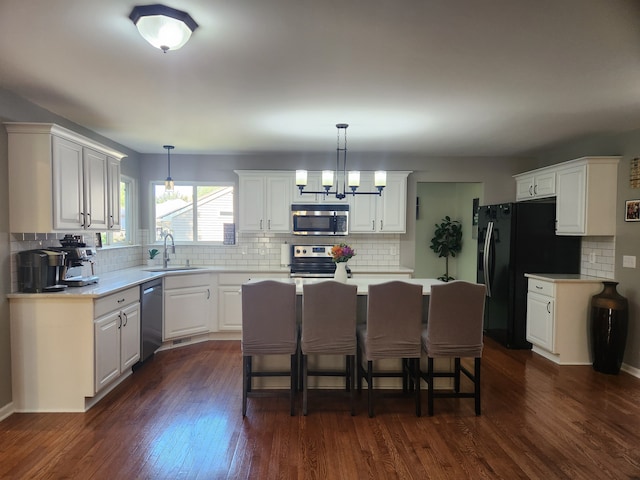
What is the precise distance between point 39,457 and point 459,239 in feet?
20.6

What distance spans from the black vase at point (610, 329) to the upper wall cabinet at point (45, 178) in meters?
4.99

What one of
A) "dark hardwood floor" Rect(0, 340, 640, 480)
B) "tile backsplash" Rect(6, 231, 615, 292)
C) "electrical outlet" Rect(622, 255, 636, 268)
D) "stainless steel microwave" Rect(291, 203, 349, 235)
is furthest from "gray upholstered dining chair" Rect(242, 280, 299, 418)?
"electrical outlet" Rect(622, 255, 636, 268)

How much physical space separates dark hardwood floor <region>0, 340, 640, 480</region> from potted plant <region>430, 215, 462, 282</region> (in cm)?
338

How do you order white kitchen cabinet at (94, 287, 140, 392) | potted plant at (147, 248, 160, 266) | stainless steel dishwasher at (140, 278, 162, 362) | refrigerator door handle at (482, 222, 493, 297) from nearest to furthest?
white kitchen cabinet at (94, 287, 140, 392) < stainless steel dishwasher at (140, 278, 162, 362) < refrigerator door handle at (482, 222, 493, 297) < potted plant at (147, 248, 160, 266)

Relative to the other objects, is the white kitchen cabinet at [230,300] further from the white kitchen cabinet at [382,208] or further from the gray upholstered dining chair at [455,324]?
the gray upholstered dining chair at [455,324]

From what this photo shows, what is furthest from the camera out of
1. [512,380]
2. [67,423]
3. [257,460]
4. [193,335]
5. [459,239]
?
[459,239]

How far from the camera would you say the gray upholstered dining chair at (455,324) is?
2914mm

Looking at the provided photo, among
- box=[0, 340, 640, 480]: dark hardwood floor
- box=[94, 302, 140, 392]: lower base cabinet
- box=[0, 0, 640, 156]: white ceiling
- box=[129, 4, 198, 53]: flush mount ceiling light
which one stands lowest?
box=[0, 340, 640, 480]: dark hardwood floor

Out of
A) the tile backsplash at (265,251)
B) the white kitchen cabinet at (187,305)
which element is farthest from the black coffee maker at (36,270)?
the tile backsplash at (265,251)

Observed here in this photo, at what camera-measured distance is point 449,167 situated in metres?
5.56

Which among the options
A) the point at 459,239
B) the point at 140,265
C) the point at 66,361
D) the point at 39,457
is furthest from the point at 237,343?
the point at 459,239

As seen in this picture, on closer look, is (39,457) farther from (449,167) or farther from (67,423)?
(449,167)

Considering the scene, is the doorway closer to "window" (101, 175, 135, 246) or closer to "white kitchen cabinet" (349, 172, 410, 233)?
"white kitchen cabinet" (349, 172, 410, 233)

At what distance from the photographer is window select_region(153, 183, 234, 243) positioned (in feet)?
18.2
